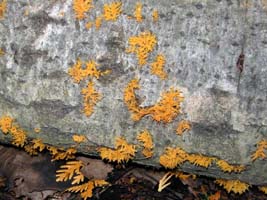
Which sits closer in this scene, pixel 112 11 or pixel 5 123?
pixel 112 11

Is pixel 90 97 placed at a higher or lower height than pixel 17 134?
higher

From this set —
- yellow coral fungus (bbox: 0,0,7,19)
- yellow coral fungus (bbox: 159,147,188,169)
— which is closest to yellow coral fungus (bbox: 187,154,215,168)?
yellow coral fungus (bbox: 159,147,188,169)

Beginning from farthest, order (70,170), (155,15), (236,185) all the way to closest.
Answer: (70,170) → (236,185) → (155,15)

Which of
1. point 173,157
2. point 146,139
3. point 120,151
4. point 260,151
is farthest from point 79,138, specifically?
point 260,151

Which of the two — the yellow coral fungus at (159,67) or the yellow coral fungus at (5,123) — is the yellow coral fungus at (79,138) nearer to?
the yellow coral fungus at (5,123)

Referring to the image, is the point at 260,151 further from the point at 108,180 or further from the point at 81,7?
the point at 108,180
